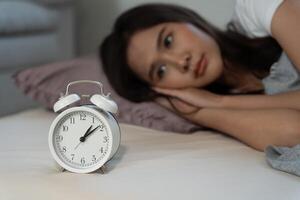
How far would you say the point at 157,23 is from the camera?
1.35 meters

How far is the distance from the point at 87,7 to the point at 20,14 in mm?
449

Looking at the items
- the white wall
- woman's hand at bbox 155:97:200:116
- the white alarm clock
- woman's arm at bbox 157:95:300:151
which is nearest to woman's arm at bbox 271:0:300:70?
woman's arm at bbox 157:95:300:151

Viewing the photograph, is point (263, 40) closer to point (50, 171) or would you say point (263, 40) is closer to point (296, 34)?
point (296, 34)

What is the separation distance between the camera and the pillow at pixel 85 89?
121 cm

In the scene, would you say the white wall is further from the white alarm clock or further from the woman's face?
the white alarm clock

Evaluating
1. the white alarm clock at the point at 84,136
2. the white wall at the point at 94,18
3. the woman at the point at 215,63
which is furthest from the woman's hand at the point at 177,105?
the white wall at the point at 94,18

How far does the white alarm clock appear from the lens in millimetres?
764

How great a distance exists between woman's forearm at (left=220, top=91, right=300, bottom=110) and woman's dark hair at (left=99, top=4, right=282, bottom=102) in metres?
0.17

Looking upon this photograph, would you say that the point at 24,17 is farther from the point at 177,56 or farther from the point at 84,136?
the point at 84,136

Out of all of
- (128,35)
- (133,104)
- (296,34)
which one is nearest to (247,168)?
(296,34)

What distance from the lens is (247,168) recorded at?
32.5 inches

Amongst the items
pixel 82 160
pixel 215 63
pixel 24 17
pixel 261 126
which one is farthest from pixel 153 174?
pixel 24 17

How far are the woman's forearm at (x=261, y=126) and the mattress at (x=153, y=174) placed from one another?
28mm

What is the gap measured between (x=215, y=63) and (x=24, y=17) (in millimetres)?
664
